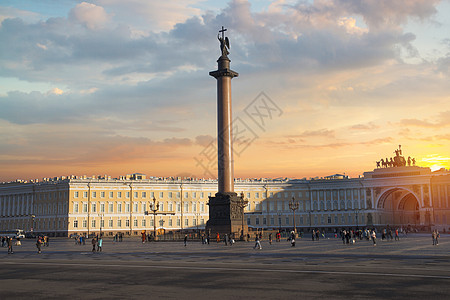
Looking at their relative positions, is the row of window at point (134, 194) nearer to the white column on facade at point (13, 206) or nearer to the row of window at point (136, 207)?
the row of window at point (136, 207)

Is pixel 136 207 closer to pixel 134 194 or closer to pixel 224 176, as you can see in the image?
pixel 134 194

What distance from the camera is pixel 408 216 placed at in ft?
473

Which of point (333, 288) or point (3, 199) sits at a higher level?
point (3, 199)

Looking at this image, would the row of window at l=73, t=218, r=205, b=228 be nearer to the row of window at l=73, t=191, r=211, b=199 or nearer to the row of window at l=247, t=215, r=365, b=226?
the row of window at l=73, t=191, r=211, b=199

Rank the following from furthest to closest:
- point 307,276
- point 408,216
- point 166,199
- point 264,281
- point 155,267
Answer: point 408,216 < point 166,199 < point 155,267 < point 307,276 < point 264,281

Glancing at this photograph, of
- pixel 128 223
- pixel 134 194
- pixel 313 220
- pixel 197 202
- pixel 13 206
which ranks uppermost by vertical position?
pixel 134 194

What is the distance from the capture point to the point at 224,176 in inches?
2152

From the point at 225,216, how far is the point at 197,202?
62689mm

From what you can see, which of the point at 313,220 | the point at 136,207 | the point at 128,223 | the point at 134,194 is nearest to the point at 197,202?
the point at 136,207

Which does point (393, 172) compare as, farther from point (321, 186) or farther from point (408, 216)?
point (408, 216)

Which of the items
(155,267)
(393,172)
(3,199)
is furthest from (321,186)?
(155,267)

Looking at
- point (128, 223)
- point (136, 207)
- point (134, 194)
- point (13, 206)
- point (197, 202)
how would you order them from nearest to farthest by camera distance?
1. point (128, 223)
2. point (136, 207)
3. point (134, 194)
4. point (197, 202)
5. point (13, 206)

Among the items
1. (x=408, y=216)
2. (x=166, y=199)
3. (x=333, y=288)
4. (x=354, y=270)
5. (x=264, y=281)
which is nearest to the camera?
(x=333, y=288)

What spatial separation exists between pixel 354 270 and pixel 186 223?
94236 mm
